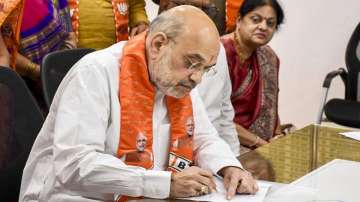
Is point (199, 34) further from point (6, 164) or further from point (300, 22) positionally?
point (300, 22)

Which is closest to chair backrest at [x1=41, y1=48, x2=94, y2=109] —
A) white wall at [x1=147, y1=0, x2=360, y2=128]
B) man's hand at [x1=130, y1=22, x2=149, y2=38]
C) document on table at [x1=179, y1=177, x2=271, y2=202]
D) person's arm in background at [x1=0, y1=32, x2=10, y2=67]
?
person's arm in background at [x1=0, y1=32, x2=10, y2=67]

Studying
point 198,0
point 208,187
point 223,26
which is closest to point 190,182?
point 208,187

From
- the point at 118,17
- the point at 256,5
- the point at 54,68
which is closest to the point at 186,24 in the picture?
the point at 54,68

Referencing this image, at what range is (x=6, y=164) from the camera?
186cm

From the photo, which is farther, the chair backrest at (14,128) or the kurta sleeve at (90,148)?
the chair backrest at (14,128)

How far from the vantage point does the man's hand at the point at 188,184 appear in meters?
1.58

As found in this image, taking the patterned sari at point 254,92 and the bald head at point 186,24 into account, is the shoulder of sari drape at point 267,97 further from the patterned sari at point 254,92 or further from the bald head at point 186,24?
the bald head at point 186,24

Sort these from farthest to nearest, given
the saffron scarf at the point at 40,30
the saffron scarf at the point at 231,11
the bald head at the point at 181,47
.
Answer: the saffron scarf at the point at 231,11, the saffron scarf at the point at 40,30, the bald head at the point at 181,47

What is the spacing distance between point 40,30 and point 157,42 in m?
1.21

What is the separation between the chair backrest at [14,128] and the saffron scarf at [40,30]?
2.87ft

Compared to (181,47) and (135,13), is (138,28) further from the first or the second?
(181,47)

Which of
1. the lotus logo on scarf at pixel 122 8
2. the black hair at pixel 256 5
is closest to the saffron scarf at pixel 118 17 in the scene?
the lotus logo on scarf at pixel 122 8

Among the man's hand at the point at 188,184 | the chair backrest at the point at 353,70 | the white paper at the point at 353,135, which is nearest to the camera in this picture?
the man's hand at the point at 188,184

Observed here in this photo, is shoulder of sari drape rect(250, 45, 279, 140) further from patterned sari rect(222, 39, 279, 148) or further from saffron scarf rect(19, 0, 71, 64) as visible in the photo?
saffron scarf rect(19, 0, 71, 64)
